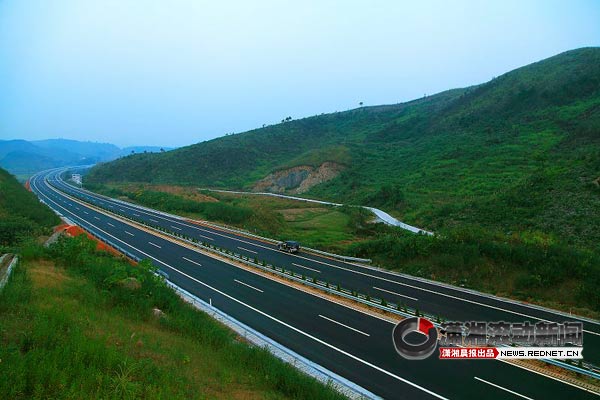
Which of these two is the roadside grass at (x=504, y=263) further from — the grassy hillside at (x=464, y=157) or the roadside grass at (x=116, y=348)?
the roadside grass at (x=116, y=348)

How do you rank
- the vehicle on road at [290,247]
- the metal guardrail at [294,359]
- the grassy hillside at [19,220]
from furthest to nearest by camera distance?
1. the vehicle on road at [290,247]
2. the grassy hillside at [19,220]
3. the metal guardrail at [294,359]

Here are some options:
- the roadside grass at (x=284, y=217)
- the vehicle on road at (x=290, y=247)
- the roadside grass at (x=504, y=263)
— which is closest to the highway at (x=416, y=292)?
the vehicle on road at (x=290, y=247)

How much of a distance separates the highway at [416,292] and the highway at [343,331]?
0.18 metres

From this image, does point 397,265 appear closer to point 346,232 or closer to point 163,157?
point 346,232

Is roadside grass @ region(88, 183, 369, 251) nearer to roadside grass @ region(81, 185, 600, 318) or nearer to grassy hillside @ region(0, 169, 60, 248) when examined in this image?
roadside grass @ region(81, 185, 600, 318)

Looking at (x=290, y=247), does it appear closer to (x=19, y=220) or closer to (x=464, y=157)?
(x=19, y=220)

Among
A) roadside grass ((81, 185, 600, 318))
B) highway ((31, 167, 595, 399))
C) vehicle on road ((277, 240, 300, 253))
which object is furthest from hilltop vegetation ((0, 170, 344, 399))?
vehicle on road ((277, 240, 300, 253))

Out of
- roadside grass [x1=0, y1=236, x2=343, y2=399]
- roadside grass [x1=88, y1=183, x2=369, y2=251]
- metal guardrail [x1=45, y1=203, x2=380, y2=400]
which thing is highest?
roadside grass [x1=0, y1=236, x2=343, y2=399]

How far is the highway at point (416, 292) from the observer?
18.8 meters

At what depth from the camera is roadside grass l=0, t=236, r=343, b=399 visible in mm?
7586

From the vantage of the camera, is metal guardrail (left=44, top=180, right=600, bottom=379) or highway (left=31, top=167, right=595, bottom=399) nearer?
highway (left=31, top=167, right=595, bottom=399)

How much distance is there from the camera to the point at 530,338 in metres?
14.7

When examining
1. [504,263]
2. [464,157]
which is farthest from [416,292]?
[464,157]

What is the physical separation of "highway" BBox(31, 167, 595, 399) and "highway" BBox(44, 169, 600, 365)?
0.18m
